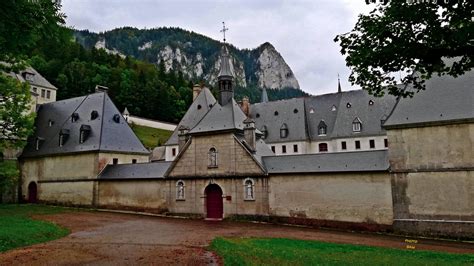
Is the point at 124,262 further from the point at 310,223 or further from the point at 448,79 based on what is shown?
the point at 448,79

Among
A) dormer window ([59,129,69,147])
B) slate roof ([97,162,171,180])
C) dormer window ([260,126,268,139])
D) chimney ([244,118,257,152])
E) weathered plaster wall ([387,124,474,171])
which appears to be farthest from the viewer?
dormer window ([260,126,268,139])

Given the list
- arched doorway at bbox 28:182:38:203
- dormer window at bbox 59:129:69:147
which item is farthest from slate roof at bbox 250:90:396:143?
arched doorway at bbox 28:182:38:203

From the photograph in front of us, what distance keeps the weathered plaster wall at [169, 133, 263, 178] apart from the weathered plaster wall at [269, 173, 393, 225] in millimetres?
2423

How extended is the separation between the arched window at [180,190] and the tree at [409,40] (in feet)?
68.2

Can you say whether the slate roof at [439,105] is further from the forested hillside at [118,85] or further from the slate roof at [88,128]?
the forested hillside at [118,85]

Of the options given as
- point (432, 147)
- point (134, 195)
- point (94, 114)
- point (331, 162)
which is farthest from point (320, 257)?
point (94, 114)

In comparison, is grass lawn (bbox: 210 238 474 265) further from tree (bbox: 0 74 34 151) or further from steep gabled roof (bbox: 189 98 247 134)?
tree (bbox: 0 74 34 151)

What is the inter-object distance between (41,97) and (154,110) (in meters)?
32.6

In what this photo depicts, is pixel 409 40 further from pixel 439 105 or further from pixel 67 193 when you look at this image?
pixel 67 193

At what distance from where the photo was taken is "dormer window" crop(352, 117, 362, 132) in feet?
159

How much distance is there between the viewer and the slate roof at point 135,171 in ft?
100

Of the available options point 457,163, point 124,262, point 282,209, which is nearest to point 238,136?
point 282,209

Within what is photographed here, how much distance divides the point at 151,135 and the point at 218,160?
53.0 meters

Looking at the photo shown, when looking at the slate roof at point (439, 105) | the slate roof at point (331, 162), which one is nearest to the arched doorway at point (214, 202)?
the slate roof at point (331, 162)
